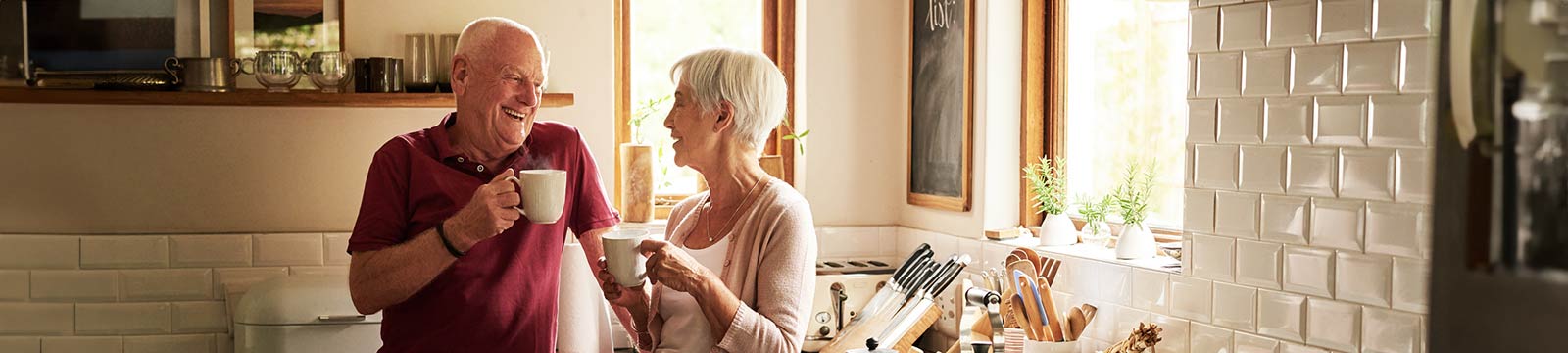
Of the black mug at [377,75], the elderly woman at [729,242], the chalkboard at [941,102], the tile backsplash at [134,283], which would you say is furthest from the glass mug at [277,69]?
the chalkboard at [941,102]

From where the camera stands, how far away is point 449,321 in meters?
1.94

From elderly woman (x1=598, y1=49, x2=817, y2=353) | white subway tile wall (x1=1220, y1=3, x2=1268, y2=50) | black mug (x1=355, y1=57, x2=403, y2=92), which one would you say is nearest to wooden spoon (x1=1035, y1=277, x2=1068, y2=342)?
white subway tile wall (x1=1220, y1=3, x2=1268, y2=50)

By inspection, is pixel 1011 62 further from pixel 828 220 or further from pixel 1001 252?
pixel 828 220

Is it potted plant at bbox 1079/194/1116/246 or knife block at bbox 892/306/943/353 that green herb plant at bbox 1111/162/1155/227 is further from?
knife block at bbox 892/306/943/353

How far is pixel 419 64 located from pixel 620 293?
168 cm

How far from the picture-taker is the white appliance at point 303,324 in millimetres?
2930

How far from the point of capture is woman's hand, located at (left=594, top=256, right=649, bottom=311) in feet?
6.25

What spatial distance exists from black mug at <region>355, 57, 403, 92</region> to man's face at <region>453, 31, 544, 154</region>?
143 centimetres

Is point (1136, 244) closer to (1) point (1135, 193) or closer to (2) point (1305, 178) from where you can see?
(1) point (1135, 193)

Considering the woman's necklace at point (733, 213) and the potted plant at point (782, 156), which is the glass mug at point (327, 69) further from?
the woman's necklace at point (733, 213)

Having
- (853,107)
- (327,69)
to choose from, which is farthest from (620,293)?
(853,107)

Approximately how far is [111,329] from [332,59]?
997 mm

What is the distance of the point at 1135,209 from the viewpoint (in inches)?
115

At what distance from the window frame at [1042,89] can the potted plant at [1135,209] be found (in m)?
0.30
